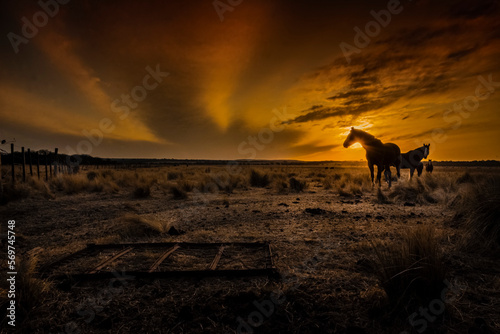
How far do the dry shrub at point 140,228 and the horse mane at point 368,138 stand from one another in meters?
10.1

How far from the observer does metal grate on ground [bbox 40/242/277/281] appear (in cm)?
294

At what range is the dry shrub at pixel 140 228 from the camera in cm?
503

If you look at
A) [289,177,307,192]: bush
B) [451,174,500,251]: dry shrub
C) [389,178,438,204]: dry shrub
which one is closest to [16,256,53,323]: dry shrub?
[451,174,500,251]: dry shrub

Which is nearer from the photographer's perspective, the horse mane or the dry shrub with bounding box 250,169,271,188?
the horse mane

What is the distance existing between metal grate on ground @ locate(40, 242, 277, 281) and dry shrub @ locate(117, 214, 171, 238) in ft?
2.70

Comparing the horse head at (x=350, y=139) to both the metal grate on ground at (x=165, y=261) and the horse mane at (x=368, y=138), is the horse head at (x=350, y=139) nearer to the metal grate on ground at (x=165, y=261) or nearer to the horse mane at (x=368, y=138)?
the horse mane at (x=368, y=138)

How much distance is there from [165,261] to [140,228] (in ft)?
6.49

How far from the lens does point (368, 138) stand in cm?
1135

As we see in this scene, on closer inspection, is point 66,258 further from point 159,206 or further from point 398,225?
point 398,225

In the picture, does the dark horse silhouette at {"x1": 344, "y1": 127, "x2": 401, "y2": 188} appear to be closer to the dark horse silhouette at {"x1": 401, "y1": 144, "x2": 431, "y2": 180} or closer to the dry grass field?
the dark horse silhouette at {"x1": 401, "y1": 144, "x2": 431, "y2": 180}

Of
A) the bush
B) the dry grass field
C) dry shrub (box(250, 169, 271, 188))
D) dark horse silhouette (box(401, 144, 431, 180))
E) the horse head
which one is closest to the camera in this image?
the dry grass field

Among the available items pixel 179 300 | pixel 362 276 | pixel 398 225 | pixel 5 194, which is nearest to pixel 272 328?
pixel 179 300

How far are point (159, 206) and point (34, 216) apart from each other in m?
3.51

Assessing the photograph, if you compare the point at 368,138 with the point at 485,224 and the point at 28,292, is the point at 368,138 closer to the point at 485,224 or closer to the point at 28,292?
the point at 485,224
